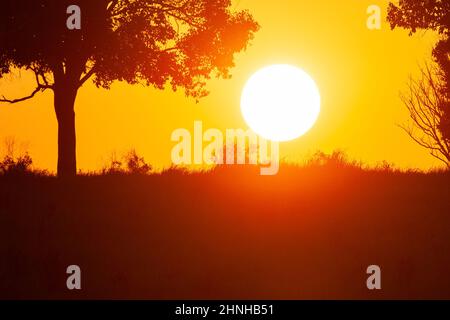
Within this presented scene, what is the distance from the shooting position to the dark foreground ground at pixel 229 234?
17359 mm

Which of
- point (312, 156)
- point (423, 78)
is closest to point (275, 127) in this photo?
point (312, 156)

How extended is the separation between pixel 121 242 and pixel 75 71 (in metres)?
→ 12.8

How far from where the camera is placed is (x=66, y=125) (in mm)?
31453

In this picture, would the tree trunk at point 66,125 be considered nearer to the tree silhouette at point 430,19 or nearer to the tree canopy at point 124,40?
the tree canopy at point 124,40

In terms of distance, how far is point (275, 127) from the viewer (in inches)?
1353

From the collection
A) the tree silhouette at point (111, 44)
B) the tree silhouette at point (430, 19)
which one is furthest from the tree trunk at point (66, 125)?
the tree silhouette at point (430, 19)

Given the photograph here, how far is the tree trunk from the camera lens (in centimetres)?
3119

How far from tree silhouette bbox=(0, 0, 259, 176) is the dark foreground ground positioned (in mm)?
4922

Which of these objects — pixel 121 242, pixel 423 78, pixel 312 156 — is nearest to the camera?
pixel 121 242

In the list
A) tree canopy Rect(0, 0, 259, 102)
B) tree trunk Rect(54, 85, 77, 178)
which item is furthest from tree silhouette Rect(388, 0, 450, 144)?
tree trunk Rect(54, 85, 77, 178)

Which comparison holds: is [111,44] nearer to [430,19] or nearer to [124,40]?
[124,40]

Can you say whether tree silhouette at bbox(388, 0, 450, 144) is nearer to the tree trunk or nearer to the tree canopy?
the tree canopy
